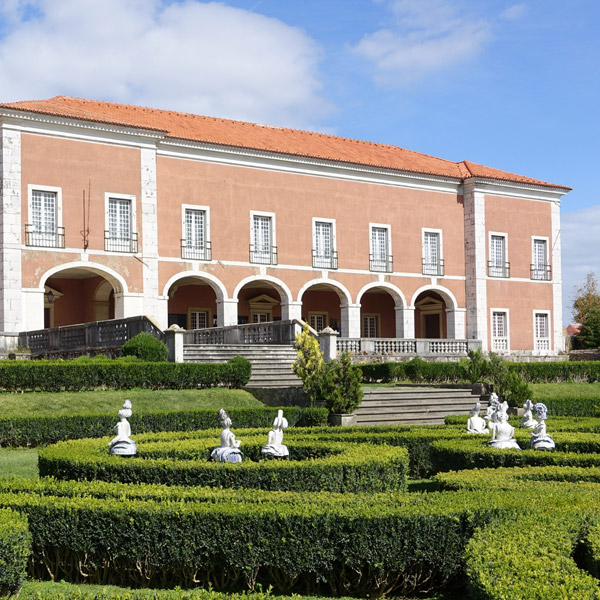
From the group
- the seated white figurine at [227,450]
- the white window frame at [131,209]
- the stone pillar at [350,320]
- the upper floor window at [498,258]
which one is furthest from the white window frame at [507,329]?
the seated white figurine at [227,450]

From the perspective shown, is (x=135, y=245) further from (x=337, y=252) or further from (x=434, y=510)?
(x=434, y=510)

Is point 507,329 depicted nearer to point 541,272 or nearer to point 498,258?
point 498,258

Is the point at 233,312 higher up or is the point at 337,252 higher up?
the point at 337,252

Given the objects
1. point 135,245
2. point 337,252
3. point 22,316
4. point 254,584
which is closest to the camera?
point 254,584

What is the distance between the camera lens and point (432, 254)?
39031mm

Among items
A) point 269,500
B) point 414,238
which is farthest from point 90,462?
point 414,238

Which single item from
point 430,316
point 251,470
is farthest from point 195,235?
point 251,470

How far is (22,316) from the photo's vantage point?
28359 mm

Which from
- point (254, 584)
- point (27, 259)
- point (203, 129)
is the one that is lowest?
point (254, 584)

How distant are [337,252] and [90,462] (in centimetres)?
2669

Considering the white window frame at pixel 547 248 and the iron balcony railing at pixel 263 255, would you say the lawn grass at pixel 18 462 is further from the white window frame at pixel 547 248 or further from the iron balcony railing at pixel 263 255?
the white window frame at pixel 547 248

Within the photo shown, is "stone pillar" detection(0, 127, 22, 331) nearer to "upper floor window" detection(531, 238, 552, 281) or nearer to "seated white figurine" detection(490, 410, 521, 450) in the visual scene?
"seated white figurine" detection(490, 410, 521, 450)

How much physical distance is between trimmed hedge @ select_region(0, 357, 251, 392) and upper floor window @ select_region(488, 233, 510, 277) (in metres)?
20.5

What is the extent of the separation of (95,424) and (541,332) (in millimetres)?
29658
